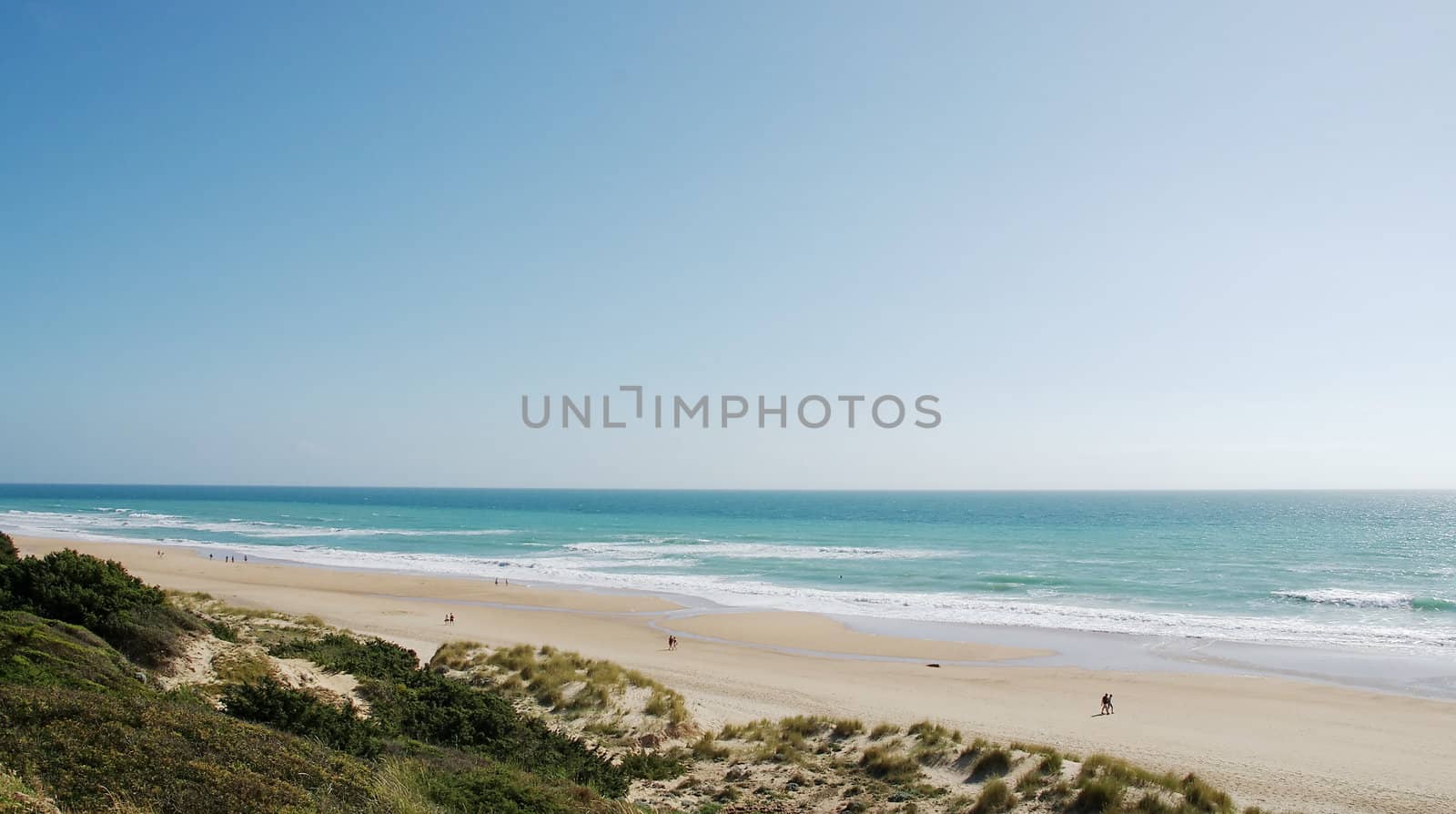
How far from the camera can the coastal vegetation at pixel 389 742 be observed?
225 inches

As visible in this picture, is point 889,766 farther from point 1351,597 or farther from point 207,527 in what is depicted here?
point 207,527

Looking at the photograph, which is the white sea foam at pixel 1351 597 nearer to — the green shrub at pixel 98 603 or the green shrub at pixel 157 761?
the green shrub at pixel 157 761

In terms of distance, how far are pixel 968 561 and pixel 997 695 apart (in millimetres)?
39305

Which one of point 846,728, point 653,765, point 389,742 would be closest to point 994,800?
point 846,728

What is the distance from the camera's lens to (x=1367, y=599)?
4241cm

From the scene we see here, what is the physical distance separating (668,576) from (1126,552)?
39.6 meters

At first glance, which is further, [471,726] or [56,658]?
[471,726]

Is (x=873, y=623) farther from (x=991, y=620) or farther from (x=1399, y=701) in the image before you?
(x=1399, y=701)

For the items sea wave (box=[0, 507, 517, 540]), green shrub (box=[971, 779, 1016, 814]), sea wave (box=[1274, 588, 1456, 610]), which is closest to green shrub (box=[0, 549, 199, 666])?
green shrub (box=[971, 779, 1016, 814])

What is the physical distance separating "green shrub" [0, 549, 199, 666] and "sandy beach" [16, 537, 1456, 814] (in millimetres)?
10130

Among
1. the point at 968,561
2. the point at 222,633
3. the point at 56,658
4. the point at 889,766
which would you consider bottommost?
the point at 968,561

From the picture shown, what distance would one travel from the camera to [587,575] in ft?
168

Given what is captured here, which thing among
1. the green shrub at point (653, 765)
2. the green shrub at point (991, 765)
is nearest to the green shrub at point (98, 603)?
the green shrub at point (653, 765)

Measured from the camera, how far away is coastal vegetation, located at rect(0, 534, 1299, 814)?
5.71m
